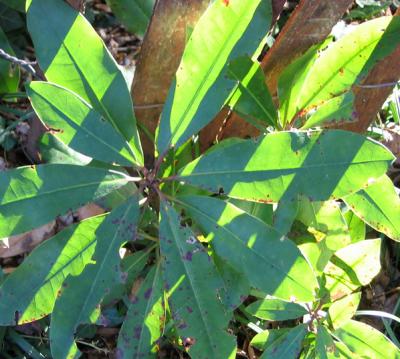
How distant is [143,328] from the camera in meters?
1.32

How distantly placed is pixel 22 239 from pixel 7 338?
27 centimetres

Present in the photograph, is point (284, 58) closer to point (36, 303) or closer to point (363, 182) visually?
point (363, 182)

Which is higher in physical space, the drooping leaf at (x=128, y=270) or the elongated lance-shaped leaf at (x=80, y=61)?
the elongated lance-shaped leaf at (x=80, y=61)

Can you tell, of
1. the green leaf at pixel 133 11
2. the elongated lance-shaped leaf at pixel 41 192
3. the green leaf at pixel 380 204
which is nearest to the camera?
the elongated lance-shaped leaf at pixel 41 192

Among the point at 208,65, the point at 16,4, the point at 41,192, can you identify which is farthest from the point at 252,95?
the point at 16,4

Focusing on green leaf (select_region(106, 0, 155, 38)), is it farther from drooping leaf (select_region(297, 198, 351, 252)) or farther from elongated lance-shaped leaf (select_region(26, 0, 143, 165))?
drooping leaf (select_region(297, 198, 351, 252))

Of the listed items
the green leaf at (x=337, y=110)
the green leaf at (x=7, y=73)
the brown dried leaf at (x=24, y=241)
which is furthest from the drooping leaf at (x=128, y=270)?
the green leaf at (x=7, y=73)

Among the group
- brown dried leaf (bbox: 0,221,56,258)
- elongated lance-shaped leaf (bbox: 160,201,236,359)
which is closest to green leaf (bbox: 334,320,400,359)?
elongated lance-shaped leaf (bbox: 160,201,236,359)

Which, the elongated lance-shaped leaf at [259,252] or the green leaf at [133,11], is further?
the green leaf at [133,11]

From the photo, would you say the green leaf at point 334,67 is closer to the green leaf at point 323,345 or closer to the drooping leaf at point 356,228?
the drooping leaf at point 356,228

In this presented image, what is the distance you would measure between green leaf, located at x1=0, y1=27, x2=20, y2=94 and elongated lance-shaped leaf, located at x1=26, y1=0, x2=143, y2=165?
505 millimetres

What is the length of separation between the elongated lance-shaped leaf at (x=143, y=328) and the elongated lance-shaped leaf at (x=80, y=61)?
0.34 meters

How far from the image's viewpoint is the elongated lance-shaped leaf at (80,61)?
44.7 inches

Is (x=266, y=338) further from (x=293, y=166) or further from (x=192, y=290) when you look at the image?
(x=293, y=166)
